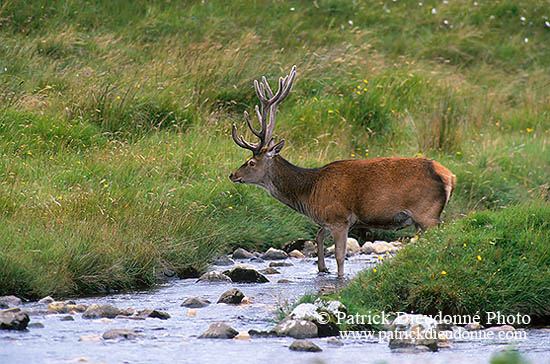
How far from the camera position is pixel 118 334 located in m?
6.87

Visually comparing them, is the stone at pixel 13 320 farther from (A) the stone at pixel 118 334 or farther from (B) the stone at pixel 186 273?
(B) the stone at pixel 186 273

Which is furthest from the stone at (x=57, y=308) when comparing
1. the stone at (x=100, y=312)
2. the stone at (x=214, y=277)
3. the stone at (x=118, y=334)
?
the stone at (x=214, y=277)

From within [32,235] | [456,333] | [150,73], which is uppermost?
[150,73]

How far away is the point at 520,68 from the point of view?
19.9m

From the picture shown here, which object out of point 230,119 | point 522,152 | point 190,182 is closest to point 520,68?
point 522,152

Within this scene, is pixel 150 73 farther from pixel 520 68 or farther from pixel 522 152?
pixel 520 68

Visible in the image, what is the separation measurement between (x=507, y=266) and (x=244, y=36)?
10.3m

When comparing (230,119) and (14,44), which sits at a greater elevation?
(14,44)

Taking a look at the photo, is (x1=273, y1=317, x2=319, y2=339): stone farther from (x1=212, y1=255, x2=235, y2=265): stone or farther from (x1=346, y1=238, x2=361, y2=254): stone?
(x1=346, y1=238, x2=361, y2=254): stone

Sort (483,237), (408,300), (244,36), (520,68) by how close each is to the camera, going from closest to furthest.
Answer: (408,300) < (483,237) < (244,36) < (520,68)

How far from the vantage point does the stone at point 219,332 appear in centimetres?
705

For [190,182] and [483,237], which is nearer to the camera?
[483,237]

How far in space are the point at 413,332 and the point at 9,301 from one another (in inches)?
133

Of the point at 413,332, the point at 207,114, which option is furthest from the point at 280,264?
the point at 207,114
